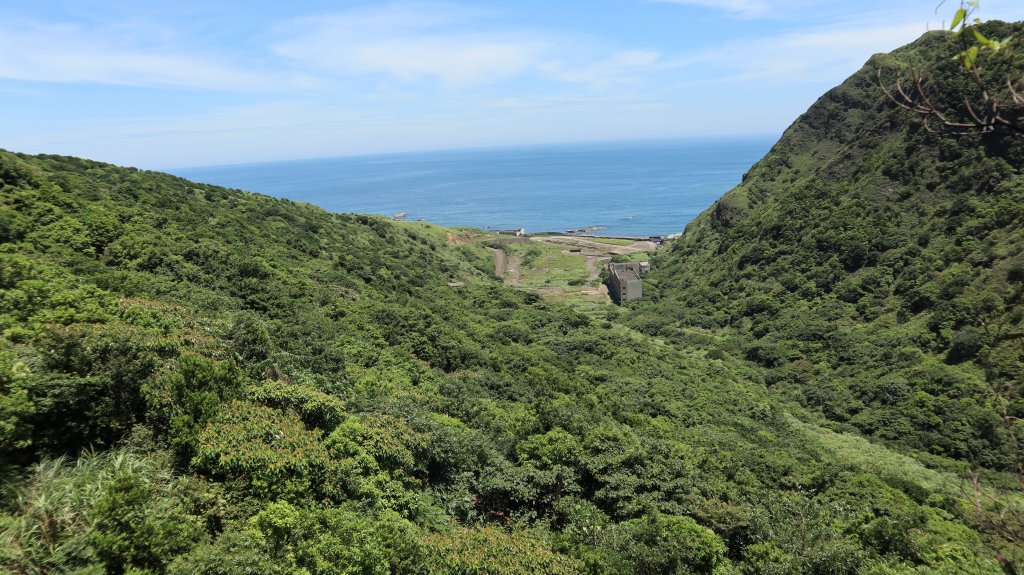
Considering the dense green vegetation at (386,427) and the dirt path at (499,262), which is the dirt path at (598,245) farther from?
the dense green vegetation at (386,427)

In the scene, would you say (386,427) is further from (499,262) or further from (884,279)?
(499,262)

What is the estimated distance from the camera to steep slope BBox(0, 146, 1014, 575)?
9.63 metres

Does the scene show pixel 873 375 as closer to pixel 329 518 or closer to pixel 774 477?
pixel 774 477

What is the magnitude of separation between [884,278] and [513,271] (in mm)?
51236

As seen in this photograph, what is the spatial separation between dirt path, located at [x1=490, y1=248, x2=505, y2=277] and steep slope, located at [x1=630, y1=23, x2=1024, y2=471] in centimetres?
2448

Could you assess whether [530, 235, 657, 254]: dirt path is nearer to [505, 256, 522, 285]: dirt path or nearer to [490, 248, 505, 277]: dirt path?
[505, 256, 522, 285]: dirt path

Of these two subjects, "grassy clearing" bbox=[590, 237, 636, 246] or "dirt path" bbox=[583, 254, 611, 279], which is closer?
"dirt path" bbox=[583, 254, 611, 279]

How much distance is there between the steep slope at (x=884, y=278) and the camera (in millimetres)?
34375

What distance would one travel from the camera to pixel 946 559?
13.4 m

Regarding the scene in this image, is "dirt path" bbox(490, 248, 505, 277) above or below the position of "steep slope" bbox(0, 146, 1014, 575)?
below

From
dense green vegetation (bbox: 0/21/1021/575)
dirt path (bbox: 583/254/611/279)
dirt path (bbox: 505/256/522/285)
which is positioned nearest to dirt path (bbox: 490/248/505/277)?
dirt path (bbox: 505/256/522/285)

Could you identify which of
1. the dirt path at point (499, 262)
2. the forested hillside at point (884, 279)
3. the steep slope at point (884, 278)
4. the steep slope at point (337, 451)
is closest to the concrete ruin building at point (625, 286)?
the forested hillside at point (884, 279)

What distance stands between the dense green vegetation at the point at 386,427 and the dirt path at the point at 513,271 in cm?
3608

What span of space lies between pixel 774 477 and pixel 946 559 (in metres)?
8.05
